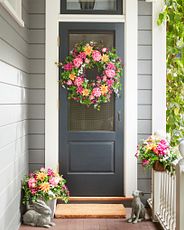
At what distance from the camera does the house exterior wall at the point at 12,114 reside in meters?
3.90

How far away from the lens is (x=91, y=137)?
566cm

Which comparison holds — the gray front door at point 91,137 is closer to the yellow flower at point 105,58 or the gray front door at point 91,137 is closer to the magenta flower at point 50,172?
the yellow flower at point 105,58

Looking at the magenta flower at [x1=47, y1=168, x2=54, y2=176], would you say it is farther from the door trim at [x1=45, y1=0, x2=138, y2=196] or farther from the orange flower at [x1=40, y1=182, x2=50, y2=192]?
the door trim at [x1=45, y1=0, x2=138, y2=196]

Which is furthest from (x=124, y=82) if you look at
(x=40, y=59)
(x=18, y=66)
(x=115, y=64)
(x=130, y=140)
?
(x=18, y=66)

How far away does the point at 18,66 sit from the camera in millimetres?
4719

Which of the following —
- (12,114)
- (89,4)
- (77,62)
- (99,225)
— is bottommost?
(99,225)

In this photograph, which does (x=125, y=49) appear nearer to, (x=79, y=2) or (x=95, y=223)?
(x=79, y=2)

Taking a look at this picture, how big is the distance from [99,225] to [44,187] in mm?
699

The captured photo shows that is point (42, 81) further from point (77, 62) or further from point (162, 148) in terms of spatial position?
point (162, 148)

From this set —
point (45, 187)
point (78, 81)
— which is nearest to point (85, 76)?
point (78, 81)

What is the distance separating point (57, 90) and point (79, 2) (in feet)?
3.57

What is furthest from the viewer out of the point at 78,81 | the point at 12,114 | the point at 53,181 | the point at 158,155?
the point at 78,81

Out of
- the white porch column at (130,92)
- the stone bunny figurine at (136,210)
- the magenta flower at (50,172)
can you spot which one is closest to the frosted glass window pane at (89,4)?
the white porch column at (130,92)

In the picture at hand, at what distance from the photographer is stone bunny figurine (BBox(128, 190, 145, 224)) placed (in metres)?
4.95
